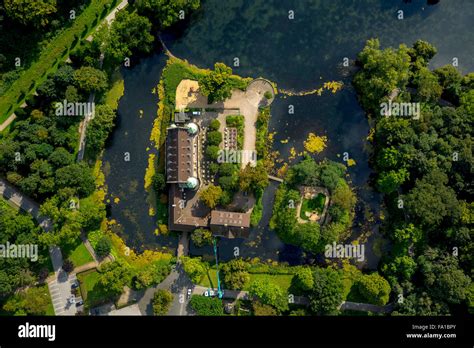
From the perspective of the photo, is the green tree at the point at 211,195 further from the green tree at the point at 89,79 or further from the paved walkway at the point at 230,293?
the green tree at the point at 89,79

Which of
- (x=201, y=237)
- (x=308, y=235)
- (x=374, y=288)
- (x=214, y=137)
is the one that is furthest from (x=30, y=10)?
(x=374, y=288)

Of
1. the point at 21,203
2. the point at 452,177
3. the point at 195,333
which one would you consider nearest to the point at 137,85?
the point at 21,203

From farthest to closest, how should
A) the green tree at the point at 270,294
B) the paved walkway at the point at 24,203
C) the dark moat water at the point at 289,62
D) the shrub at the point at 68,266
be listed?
the paved walkway at the point at 24,203 < the dark moat water at the point at 289,62 < the shrub at the point at 68,266 < the green tree at the point at 270,294

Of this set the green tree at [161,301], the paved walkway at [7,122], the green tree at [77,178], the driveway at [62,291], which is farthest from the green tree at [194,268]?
the paved walkway at [7,122]

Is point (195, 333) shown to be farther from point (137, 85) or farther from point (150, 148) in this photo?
point (137, 85)

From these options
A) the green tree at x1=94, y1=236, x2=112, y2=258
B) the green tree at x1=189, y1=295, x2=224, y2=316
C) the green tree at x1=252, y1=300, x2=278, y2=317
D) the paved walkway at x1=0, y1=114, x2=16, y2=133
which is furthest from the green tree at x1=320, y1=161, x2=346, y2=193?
the paved walkway at x1=0, y1=114, x2=16, y2=133

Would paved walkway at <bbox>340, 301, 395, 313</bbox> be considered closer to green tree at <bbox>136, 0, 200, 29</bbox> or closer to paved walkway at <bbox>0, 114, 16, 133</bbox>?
green tree at <bbox>136, 0, 200, 29</bbox>
